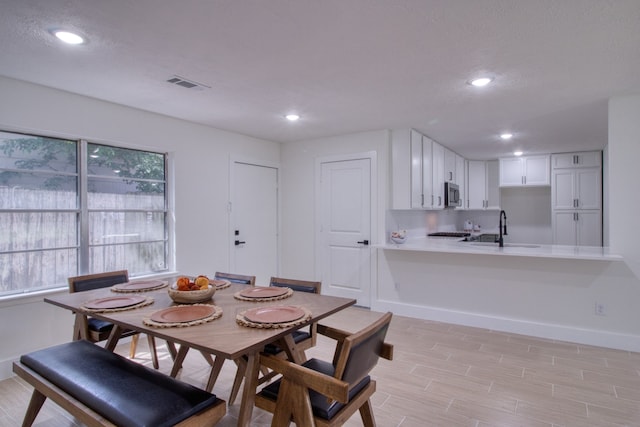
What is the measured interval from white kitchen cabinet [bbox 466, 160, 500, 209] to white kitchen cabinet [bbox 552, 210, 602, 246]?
1.13m

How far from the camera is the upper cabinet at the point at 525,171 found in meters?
6.30

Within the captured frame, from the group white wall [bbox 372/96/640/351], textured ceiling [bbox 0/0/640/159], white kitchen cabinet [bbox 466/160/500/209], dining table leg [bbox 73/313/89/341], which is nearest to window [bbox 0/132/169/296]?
textured ceiling [bbox 0/0/640/159]

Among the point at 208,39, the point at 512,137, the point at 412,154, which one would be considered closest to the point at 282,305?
the point at 208,39

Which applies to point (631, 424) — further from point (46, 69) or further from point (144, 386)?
point (46, 69)

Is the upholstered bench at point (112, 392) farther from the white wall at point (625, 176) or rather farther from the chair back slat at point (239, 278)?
the white wall at point (625, 176)

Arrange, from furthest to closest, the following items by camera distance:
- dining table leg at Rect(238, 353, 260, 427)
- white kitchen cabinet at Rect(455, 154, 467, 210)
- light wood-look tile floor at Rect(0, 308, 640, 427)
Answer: white kitchen cabinet at Rect(455, 154, 467, 210) → light wood-look tile floor at Rect(0, 308, 640, 427) → dining table leg at Rect(238, 353, 260, 427)

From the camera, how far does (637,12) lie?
1.92 meters

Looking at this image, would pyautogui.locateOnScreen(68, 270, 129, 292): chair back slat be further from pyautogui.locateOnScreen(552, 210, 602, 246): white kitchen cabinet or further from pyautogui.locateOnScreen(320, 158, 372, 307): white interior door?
pyautogui.locateOnScreen(552, 210, 602, 246): white kitchen cabinet

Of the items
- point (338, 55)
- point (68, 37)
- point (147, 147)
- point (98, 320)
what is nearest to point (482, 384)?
point (338, 55)

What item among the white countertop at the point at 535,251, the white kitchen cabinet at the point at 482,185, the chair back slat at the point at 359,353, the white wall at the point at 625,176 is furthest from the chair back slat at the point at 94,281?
the white kitchen cabinet at the point at 482,185

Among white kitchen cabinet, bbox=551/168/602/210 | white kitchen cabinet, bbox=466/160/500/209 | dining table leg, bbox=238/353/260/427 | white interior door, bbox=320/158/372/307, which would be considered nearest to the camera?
dining table leg, bbox=238/353/260/427

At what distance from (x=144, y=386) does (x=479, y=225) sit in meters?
7.19

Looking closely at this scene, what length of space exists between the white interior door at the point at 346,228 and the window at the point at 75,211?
2.14m

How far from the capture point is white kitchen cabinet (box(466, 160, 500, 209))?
7.06 metres
